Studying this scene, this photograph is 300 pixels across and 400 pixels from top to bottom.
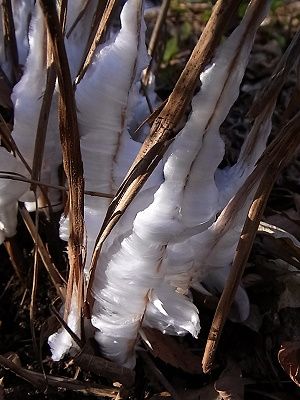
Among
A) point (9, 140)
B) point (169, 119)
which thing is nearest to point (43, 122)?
point (9, 140)

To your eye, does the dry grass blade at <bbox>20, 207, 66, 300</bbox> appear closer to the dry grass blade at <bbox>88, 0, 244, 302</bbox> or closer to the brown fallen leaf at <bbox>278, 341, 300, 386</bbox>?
the dry grass blade at <bbox>88, 0, 244, 302</bbox>

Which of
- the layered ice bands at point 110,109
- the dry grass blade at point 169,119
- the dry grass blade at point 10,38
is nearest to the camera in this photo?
the dry grass blade at point 169,119

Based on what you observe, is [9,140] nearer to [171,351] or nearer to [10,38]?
[10,38]

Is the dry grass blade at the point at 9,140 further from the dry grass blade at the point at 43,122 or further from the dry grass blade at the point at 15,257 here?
the dry grass blade at the point at 15,257

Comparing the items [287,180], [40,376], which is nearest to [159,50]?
[287,180]

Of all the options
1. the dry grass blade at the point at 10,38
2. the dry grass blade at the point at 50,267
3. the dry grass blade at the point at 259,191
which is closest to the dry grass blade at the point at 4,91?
the dry grass blade at the point at 10,38

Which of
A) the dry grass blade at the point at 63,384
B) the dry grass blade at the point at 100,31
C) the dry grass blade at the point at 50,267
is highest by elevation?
the dry grass blade at the point at 100,31

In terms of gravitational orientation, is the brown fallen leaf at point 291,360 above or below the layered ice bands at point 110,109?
below
